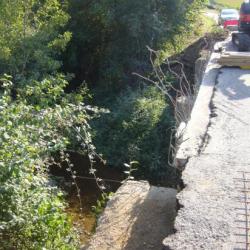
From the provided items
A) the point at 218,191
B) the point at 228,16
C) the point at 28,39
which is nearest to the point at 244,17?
the point at 28,39

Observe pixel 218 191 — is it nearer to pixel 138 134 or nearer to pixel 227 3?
pixel 138 134

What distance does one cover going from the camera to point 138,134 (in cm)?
966

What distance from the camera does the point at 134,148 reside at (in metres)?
9.30

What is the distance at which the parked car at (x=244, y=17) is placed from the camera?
11.5m

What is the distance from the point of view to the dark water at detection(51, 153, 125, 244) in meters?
7.43

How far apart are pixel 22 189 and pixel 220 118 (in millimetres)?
3874

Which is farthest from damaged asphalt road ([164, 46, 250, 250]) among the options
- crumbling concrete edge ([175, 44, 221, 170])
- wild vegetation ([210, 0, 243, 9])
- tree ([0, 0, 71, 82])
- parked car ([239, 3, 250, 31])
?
wild vegetation ([210, 0, 243, 9])

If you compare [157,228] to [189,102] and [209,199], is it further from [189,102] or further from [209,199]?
[189,102]

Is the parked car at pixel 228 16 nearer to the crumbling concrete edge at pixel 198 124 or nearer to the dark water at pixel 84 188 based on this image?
the crumbling concrete edge at pixel 198 124

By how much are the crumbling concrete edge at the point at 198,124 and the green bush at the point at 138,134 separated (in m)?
1.19

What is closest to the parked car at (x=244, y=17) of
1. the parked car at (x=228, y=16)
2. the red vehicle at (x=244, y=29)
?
the red vehicle at (x=244, y=29)

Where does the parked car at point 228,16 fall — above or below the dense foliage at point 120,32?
below

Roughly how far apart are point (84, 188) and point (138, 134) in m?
1.69

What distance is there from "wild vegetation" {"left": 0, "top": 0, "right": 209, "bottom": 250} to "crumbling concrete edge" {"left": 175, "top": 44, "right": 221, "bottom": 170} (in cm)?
118
